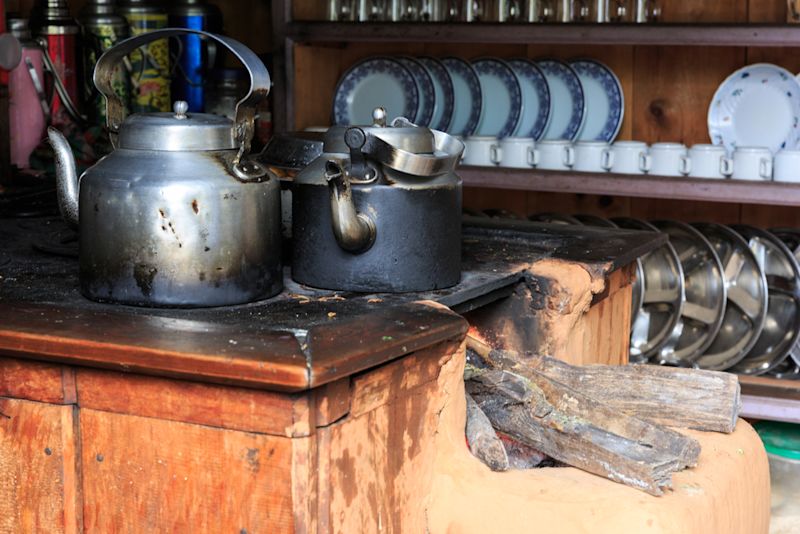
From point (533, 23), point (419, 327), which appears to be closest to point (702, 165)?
point (533, 23)

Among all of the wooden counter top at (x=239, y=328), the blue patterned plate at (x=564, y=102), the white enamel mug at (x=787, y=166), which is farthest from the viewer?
the blue patterned plate at (x=564, y=102)

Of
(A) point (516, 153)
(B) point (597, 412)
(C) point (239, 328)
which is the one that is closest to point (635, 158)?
(A) point (516, 153)

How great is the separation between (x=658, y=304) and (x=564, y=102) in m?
0.58

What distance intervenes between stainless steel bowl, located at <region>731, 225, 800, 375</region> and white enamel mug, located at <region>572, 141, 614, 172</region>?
1.33 ft

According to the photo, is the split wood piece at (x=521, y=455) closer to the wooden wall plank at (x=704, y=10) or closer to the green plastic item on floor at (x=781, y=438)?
the green plastic item on floor at (x=781, y=438)

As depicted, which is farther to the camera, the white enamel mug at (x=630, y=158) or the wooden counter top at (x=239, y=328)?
the white enamel mug at (x=630, y=158)

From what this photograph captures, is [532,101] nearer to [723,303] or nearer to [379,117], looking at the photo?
[723,303]

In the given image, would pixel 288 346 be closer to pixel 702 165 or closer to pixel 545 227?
pixel 545 227

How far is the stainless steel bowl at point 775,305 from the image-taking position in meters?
2.60

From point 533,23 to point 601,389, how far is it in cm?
122

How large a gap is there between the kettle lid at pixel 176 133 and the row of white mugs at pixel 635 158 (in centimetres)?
134

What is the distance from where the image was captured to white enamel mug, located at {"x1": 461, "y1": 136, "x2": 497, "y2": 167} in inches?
107

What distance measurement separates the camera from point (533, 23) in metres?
2.63

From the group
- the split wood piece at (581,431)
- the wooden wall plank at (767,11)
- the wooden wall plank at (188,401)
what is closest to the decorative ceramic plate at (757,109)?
the wooden wall plank at (767,11)
